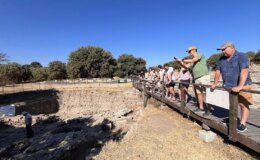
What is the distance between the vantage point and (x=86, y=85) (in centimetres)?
3638

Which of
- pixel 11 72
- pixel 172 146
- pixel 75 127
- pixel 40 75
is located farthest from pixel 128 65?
pixel 172 146

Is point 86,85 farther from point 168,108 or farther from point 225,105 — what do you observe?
point 225,105

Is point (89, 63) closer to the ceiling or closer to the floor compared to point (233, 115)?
closer to the ceiling

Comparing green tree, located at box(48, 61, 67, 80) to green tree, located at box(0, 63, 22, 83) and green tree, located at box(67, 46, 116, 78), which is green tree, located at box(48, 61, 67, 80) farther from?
green tree, located at box(67, 46, 116, 78)

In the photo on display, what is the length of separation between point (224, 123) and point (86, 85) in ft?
108

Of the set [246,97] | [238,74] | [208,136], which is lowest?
[208,136]

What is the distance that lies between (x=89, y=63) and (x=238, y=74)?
160 feet

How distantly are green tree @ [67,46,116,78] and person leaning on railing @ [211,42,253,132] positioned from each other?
48296mm

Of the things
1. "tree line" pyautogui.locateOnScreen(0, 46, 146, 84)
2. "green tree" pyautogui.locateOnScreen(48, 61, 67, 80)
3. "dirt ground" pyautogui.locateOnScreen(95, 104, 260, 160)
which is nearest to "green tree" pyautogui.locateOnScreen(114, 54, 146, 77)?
"tree line" pyautogui.locateOnScreen(0, 46, 146, 84)

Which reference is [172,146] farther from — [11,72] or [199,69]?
[11,72]

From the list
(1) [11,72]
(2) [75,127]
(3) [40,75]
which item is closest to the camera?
(2) [75,127]

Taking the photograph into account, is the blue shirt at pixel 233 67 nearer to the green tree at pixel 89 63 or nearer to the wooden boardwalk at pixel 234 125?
the wooden boardwalk at pixel 234 125

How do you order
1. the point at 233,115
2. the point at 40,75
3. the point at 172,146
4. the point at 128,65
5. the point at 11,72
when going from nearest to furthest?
the point at 233,115 < the point at 172,146 < the point at 11,72 < the point at 40,75 < the point at 128,65

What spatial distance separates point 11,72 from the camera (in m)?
54.5
